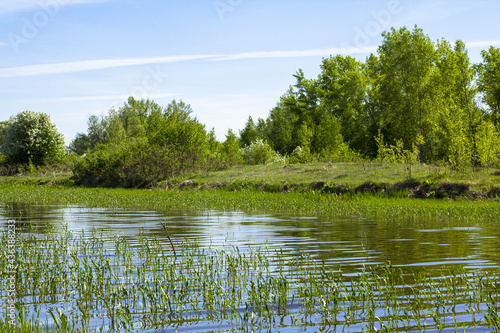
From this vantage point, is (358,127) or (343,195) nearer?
(343,195)

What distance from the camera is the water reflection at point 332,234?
44.4 feet

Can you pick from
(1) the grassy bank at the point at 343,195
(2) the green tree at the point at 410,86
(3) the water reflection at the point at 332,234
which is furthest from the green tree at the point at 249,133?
(3) the water reflection at the point at 332,234

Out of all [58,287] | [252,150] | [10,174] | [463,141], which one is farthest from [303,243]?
[10,174]

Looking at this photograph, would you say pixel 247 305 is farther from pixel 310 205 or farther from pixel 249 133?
pixel 249 133

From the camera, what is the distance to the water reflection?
1354cm

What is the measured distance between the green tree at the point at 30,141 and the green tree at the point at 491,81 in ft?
204

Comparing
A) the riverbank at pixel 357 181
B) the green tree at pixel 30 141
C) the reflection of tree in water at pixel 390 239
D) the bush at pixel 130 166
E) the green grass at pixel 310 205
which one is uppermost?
the green tree at pixel 30 141

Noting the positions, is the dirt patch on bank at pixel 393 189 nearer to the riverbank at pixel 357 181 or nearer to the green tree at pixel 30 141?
the riverbank at pixel 357 181

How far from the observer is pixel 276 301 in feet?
29.8

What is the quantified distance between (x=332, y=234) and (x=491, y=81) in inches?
2187

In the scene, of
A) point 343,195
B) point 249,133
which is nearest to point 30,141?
point 249,133

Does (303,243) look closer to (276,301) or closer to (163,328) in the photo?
(276,301)

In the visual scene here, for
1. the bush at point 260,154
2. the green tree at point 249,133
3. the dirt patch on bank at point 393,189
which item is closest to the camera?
the dirt patch on bank at point 393,189

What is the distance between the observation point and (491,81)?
64312mm
